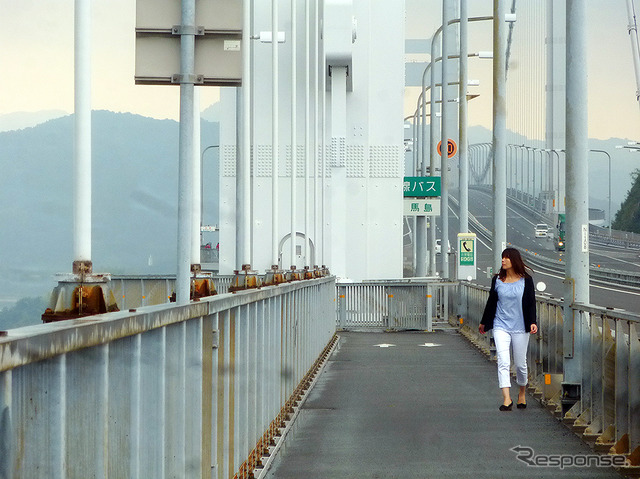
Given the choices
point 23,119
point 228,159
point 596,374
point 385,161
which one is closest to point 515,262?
point 596,374

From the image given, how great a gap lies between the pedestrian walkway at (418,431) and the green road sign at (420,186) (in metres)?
26.9

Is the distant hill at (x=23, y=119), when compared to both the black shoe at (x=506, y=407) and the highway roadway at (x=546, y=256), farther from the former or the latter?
the highway roadway at (x=546, y=256)

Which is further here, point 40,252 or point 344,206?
point 344,206

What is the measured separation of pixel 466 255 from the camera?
3616cm

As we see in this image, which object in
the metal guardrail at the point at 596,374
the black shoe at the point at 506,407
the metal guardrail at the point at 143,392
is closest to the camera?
the metal guardrail at the point at 143,392

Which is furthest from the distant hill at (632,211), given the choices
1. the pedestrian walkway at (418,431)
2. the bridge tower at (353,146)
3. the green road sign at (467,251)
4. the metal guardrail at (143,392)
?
the metal guardrail at (143,392)

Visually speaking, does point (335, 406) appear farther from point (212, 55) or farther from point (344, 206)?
point (344, 206)

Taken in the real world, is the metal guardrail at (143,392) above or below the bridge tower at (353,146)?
below

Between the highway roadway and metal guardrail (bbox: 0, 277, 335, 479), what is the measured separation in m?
18.3

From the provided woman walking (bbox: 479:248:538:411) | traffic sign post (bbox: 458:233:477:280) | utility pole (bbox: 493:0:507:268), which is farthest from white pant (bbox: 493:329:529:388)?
traffic sign post (bbox: 458:233:477:280)

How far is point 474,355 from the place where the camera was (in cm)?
2558

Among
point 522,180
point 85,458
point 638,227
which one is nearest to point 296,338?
point 85,458

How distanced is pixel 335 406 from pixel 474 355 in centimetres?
1030

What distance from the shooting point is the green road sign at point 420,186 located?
48469 millimetres
